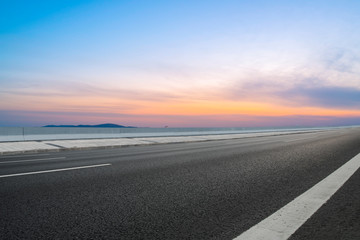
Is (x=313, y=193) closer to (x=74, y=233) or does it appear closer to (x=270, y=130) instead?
(x=74, y=233)

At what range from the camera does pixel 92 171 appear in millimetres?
6578

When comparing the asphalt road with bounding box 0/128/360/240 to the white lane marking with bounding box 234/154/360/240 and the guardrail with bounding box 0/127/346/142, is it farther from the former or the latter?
the guardrail with bounding box 0/127/346/142

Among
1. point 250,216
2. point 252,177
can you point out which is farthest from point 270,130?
point 250,216

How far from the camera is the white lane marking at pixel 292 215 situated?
2.68m

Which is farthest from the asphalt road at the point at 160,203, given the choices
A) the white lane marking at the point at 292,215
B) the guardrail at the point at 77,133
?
the guardrail at the point at 77,133

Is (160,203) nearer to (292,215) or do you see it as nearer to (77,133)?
(292,215)

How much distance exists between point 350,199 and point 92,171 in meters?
5.42

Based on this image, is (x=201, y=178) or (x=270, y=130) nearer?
A: (x=201, y=178)

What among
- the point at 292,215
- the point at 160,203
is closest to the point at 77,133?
the point at 160,203

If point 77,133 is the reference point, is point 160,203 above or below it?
below

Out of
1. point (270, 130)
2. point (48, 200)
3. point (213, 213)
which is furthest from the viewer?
point (270, 130)

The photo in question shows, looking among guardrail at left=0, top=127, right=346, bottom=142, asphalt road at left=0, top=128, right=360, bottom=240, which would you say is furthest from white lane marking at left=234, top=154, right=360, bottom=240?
guardrail at left=0, top=127, right=346, bottom=142

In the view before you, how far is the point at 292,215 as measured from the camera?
127 inches

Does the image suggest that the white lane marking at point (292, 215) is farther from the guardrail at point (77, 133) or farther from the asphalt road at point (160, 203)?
the guardrail at point (77, 133)
